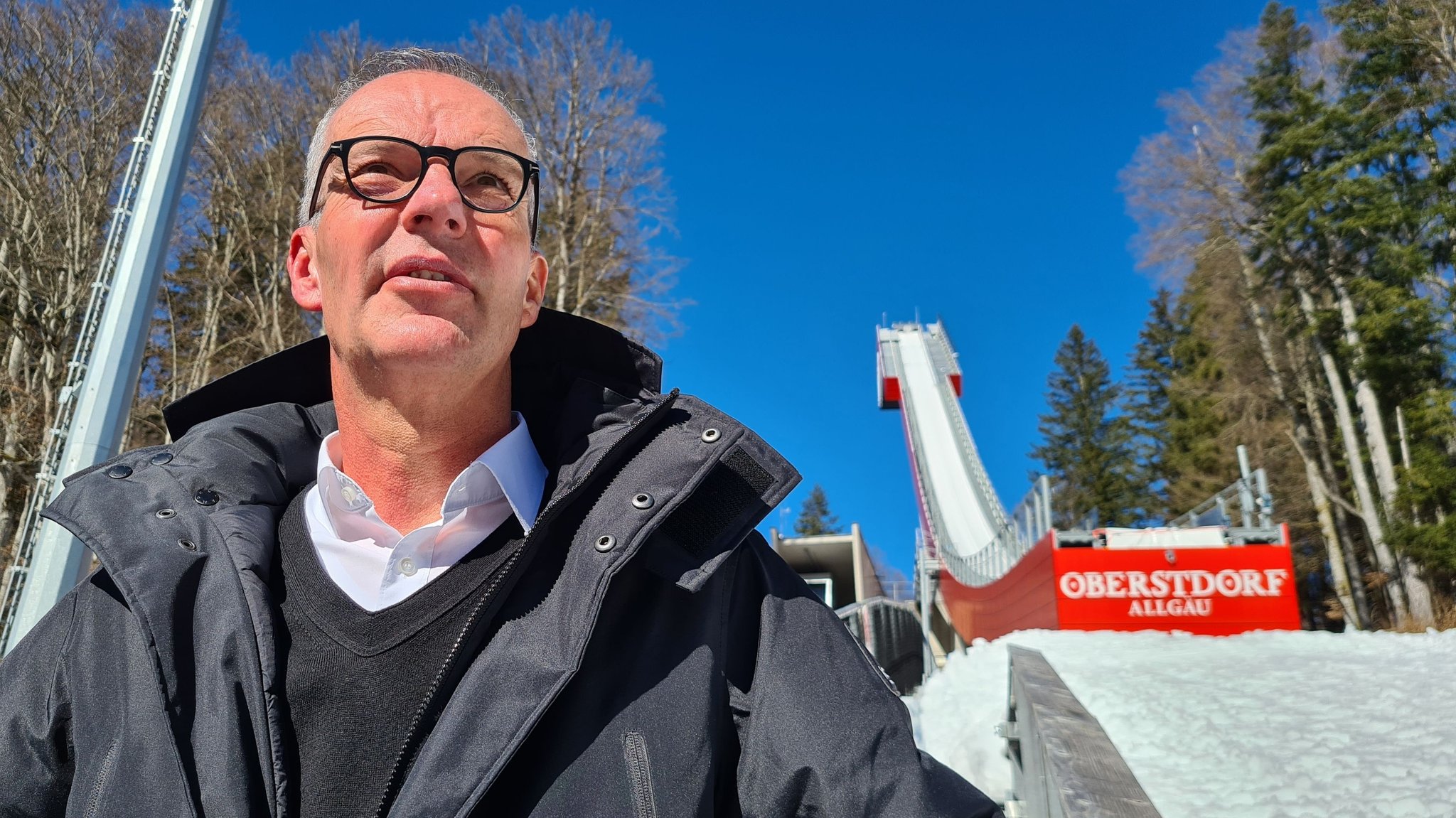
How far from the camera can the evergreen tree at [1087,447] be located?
44594 mm

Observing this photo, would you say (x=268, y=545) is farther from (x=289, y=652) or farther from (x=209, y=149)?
(x=209, y=149)

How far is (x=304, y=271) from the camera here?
6.07ft

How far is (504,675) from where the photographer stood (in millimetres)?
1340

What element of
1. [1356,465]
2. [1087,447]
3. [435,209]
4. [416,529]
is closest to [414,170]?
[435,209]

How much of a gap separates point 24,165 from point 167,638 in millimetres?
15777

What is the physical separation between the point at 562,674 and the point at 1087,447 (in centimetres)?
5272

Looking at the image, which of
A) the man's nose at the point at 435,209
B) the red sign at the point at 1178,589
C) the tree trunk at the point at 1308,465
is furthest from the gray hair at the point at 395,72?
the tree trunk at the point at 1308,465

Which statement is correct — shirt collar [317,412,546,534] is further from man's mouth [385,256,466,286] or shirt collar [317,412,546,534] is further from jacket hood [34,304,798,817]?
man's mouth [385,256,466,286]

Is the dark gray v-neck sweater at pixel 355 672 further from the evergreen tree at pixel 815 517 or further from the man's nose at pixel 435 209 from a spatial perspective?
the evergreen tree at pixel 815 517

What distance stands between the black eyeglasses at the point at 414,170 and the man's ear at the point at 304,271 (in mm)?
180

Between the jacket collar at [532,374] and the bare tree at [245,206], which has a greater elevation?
the bare tree at [245,206]

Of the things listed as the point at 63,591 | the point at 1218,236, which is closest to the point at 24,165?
the point at 63,591

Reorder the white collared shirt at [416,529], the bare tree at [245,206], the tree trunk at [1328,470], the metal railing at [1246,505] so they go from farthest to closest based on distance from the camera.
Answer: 1. the tree trunk at [1328,470]
2. the bare tree at [245,206]
3. the metal railing at [1246,505]
4. the white collared shirt at [416,529]

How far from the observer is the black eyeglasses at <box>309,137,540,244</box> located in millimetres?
1641
